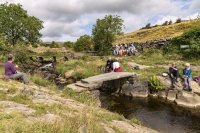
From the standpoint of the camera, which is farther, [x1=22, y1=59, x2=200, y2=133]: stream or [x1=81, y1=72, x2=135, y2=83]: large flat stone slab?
[x1=81, y1=72, x2=135, y2=83]: large flat stone slab

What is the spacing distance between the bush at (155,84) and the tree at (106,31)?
26526 millimetres

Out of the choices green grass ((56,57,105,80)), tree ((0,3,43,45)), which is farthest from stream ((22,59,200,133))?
tree ((0,3,43,45))

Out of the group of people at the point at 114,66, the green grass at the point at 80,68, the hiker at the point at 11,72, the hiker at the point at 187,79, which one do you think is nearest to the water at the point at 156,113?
the hiker at the point at 187,79

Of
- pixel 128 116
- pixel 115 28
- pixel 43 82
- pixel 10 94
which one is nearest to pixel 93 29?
pixel 115 28

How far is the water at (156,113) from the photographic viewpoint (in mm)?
18958

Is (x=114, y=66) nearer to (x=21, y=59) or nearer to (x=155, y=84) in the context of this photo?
(x=155, y=84)

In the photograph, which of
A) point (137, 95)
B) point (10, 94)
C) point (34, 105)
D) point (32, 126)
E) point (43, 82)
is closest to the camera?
point (32, 126)

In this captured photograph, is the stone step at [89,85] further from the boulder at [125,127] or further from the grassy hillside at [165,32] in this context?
the grassy hillside at [165,32]

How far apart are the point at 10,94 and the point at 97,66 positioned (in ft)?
69.6

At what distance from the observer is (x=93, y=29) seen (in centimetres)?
5569

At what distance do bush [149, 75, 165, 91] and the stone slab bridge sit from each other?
1.72m

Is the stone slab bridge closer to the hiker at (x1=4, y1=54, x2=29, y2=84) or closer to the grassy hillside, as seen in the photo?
the hiker at (x1=4, y1=54, x2=29, y2=84)

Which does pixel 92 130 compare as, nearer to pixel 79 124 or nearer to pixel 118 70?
pixel 79 124

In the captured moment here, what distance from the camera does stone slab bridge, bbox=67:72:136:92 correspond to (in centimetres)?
2545
